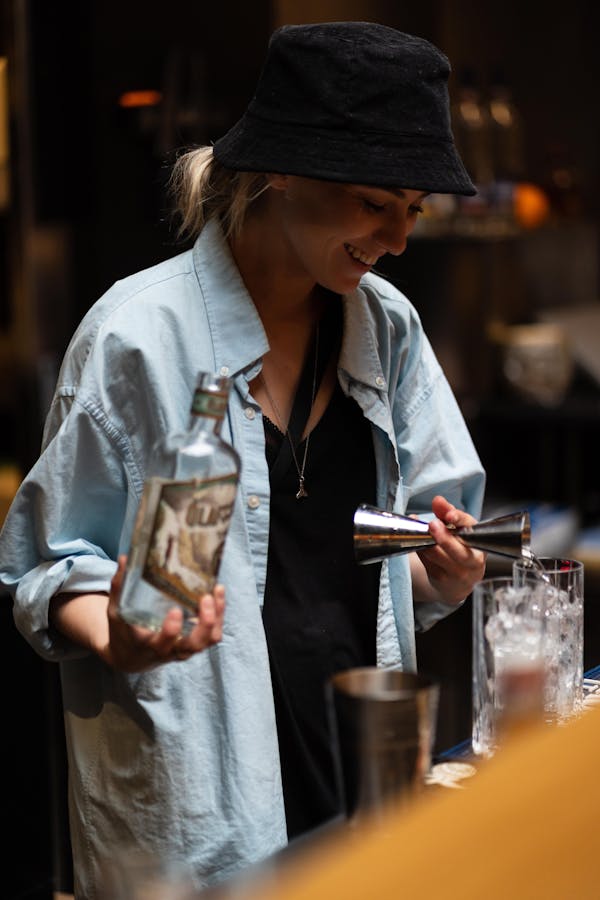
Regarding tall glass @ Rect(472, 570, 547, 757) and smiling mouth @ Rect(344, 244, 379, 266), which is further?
smiling mouth @ Rect(344, 244, 379, 266)

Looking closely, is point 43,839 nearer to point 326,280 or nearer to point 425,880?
point 326,280

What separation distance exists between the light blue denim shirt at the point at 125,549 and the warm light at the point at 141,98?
1.68 meters

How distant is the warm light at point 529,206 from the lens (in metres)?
3.75

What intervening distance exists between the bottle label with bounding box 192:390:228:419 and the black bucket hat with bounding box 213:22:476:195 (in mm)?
371

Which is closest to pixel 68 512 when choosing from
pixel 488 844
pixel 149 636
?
pixel 149 636

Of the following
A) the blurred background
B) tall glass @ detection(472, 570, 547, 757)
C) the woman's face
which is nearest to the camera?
tall glass @ detection(472, 570, 547, 757)

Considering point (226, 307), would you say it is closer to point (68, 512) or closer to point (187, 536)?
point (68, 512)

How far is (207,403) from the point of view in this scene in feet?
3.48

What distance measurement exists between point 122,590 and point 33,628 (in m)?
0.35

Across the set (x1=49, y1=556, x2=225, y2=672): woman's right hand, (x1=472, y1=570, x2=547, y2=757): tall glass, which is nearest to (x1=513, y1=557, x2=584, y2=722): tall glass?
(x1=472, y1=570, x2=547, y2=757): tall glass

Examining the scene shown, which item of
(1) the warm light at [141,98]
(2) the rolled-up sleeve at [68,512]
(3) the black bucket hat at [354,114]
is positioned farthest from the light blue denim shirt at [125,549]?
(1) the warm light at [141,98]

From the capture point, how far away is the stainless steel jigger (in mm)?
1352

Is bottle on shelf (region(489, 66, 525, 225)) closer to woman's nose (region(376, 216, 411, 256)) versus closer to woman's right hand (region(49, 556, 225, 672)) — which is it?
woman's nose (region(376, 216, 411, 256))

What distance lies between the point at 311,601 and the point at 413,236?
208 cm
